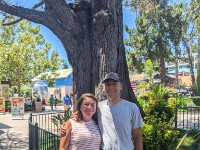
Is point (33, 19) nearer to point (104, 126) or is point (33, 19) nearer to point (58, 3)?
point (58, 3)

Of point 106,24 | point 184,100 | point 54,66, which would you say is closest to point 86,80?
point 106,24

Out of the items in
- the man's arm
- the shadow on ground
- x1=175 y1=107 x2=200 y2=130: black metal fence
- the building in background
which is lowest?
the shadow on ground

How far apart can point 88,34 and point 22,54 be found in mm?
28217

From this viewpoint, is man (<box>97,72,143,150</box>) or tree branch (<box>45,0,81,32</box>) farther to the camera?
tree branch (<box>45,0,81,32</box>)

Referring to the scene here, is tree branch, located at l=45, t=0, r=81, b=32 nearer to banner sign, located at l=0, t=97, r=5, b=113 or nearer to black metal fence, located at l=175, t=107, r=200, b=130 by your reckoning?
black metal fence, located at l=175, t=107, r=200, b=130

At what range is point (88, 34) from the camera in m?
6.39

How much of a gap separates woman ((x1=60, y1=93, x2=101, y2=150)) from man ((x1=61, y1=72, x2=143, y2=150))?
90 mm

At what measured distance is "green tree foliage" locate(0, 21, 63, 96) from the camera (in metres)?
33.4

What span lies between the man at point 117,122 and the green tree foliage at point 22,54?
30460 mm

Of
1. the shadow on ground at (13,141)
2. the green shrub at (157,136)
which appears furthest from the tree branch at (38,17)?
the shadow on ground at (13,141)

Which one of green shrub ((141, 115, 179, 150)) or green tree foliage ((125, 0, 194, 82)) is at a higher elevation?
green tree foliage ((125, 0, 194, 82))

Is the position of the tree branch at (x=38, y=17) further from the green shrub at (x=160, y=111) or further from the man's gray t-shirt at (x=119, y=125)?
the man's gray t-shirt at (x=119, y=125)

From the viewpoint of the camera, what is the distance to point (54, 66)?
3834 centimetres

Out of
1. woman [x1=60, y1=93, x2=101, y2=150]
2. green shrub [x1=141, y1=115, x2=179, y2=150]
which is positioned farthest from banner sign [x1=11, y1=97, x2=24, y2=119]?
woman [x1=60, y1=93, x2=101, y2=150]
